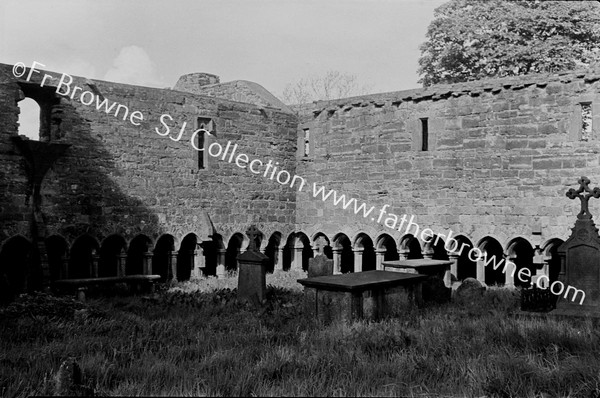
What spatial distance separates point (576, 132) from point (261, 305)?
25.6 ft

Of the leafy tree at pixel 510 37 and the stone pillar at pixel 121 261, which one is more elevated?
the leafy tree at pixel 510 37

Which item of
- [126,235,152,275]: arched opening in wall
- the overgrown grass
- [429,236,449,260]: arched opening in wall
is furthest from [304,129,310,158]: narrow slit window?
the overgrown grass

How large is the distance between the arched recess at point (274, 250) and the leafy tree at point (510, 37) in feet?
32.5

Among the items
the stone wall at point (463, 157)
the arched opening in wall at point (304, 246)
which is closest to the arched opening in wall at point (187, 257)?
the arched opening in wall at point (304, 246)

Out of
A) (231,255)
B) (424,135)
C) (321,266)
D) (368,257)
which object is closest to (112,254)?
(231,255)

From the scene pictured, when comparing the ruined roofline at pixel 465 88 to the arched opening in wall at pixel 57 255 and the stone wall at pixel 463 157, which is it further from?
the arched opening in wall at pixel 57 255

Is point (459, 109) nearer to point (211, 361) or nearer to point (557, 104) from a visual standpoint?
point (557, 104)

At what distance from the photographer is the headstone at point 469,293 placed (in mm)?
12250

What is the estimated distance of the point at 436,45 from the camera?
25.1 metres

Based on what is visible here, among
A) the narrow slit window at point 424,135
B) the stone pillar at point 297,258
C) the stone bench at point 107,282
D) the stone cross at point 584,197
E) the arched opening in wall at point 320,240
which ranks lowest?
the stone bench at point 107,282

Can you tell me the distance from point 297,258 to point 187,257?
3.08 metres

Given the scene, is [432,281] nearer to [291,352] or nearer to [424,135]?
[424,135]

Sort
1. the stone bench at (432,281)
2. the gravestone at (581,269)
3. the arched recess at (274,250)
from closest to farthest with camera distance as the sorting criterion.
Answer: the gravestone at (581,269), the stone bench at (432,281), the arched recess at (274,250)

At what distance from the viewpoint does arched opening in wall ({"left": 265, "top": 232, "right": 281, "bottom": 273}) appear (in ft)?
62.8
